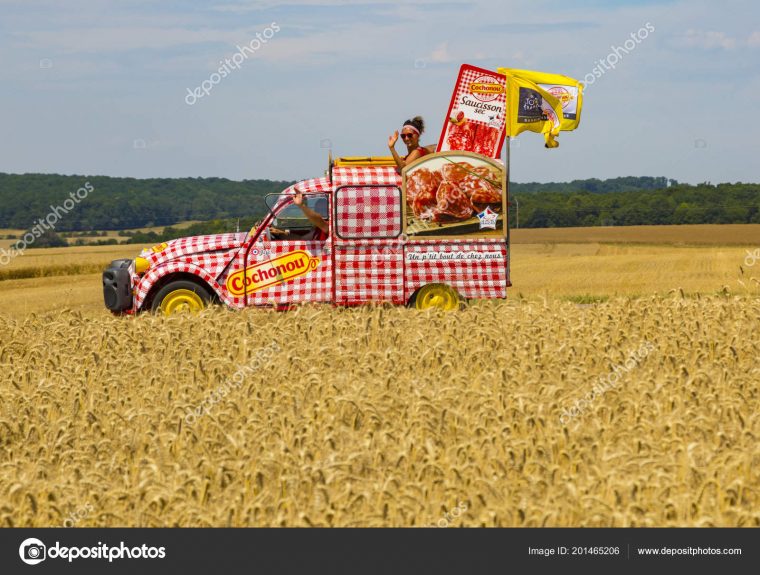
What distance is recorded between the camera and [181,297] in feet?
53.4

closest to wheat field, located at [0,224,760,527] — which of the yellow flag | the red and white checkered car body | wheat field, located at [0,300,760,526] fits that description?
wheat field, located at [0,300,760,526]

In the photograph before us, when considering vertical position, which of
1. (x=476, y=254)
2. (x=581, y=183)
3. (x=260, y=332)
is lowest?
(x=260, y=332)

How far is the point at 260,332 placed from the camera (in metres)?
13.1

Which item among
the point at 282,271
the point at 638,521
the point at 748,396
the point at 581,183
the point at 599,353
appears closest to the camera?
the point at 638,521

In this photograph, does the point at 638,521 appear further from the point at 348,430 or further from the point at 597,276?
the point at 597,276

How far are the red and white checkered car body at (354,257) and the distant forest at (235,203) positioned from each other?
963 inches

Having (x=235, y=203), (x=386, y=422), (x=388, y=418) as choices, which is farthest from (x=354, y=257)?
(x=235, y=203)

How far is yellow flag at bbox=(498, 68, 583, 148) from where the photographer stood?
1667 centimetres

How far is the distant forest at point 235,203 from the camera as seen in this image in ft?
240

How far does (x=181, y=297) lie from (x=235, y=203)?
3696 inches

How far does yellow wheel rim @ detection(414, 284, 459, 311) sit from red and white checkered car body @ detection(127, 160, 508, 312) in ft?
0.33

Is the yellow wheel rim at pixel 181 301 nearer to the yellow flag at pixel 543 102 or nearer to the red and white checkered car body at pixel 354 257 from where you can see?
the red and white checkered car body at pixel 354 257

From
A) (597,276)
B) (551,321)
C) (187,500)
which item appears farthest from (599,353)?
(597,276)

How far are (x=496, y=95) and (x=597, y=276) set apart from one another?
1488cm
